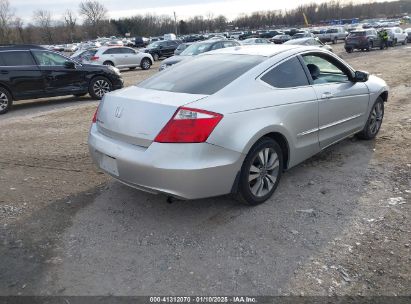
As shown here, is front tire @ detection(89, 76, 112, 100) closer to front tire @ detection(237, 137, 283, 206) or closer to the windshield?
the windshield

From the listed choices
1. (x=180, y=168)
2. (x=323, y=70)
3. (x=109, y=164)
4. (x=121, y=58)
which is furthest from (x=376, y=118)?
(x=121, y=58)

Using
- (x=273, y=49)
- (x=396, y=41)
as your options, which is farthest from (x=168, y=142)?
(x=396, y=41)

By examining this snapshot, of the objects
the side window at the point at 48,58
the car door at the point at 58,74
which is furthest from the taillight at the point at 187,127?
the side window at the point at 48,58

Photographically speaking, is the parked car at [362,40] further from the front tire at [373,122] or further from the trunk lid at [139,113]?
the trunk lid at [139,113]

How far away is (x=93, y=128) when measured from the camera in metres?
4.40

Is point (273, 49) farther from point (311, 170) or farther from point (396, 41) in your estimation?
point (396, 41)

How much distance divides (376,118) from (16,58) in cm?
913

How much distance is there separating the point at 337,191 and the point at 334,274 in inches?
62.7

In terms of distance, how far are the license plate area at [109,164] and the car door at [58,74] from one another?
311 inches

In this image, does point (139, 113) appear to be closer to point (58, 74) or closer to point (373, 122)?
point (373, 122)

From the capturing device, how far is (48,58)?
11.0 m

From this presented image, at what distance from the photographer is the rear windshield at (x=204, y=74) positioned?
13.1ft

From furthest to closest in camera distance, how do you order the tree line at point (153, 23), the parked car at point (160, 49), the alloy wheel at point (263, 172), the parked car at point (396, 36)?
the tree line at point (153, 23)
the parked car at point (396, 36)
the parked car at point (160, 49)
the alloy wheel at point (263, 172)

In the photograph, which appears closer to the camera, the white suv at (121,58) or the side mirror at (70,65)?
the side mirror at (70,65)
